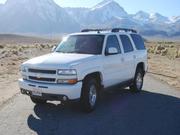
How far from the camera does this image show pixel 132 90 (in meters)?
13.8

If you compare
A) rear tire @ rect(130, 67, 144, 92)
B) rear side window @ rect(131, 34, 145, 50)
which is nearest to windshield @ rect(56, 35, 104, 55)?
rear side window @ rect(131, 34, 145, 50)

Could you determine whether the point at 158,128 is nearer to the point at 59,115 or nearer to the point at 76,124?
the point at 76,124

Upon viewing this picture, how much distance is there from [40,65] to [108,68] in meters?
2.16

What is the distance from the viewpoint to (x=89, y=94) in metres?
9.98

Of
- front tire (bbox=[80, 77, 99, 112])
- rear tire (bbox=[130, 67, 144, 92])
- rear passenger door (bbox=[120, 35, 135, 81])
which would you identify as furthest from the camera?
rear tire (bbox=[130, 67, 144, 92])

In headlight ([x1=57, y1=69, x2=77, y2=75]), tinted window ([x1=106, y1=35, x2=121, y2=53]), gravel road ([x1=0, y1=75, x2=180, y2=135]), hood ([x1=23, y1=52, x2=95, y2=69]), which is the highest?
tinted window ([x1=106, y1=35, x2=121, y2=53])

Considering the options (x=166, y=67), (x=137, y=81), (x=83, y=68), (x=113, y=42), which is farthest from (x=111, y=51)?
(x=166, y=67)

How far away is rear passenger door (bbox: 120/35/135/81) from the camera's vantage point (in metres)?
12.4

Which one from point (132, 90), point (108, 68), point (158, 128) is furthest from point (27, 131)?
point (132, 90)

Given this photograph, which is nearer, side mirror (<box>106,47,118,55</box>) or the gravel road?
the gravel road

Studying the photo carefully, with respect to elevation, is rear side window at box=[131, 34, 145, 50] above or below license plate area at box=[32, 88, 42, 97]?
above

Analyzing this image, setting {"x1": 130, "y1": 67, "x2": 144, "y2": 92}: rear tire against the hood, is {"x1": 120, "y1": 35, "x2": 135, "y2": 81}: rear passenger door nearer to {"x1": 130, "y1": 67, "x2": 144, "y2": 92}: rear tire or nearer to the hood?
{"x1": 130, "y1": 67, "x2": 144, "y2": 92}: rear tire

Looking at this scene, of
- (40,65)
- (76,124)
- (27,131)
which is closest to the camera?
(27,131)

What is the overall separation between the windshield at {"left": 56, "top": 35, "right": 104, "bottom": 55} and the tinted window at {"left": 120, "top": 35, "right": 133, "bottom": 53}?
127 centimetres
